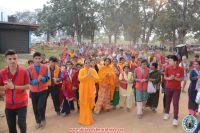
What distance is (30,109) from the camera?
9.37m

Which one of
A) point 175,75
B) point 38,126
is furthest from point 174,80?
point 38,126

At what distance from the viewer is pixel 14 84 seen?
4.81 meters

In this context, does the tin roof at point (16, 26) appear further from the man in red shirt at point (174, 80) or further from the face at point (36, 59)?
the man in red shirt at point (174, 80)

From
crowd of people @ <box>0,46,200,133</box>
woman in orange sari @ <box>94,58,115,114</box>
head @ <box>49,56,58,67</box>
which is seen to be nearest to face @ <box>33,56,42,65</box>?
crowd of people @ <box>0,46,200,133</box>

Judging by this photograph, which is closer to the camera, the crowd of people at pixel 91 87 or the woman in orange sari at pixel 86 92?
the crowd of people at pixel 91 87

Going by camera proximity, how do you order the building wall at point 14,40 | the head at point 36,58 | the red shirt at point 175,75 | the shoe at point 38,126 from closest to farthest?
the head at point 36,58
the red shirt at point 175,75
the shoe at point 38,126
the building wall at point 14,40

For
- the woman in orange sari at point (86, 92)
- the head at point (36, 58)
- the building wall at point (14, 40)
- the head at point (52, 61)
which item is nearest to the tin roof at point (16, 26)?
the building wall at point (14, 40)

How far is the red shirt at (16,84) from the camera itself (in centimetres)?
482

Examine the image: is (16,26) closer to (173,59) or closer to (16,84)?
(173,59)

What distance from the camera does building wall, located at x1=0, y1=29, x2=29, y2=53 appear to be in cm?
2298

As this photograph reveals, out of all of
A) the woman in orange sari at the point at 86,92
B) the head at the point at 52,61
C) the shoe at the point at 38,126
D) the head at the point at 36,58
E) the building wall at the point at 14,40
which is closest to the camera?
the head at the point at 36,58

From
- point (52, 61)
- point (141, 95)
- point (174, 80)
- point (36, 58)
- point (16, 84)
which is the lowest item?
point (141, 95)

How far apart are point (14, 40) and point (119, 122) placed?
17801 mm

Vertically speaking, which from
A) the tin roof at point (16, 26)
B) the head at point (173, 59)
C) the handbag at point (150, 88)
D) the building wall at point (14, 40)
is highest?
the tin roof at point (16, 26)
